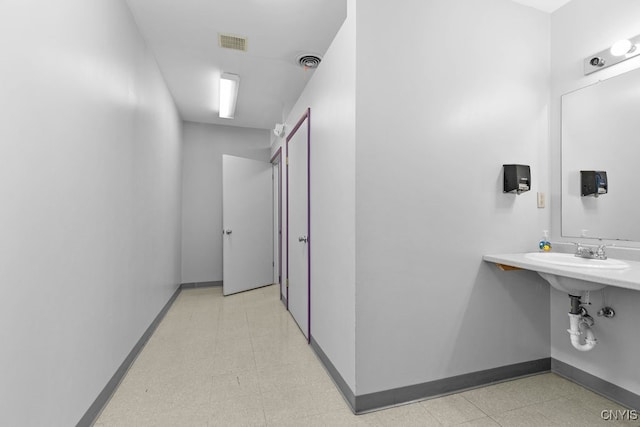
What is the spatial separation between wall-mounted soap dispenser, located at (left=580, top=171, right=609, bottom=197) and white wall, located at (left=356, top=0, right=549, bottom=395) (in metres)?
0.22

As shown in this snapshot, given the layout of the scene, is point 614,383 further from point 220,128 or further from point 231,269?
point 220,128

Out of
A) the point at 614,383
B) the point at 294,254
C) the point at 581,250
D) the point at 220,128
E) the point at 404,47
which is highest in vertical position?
the point at 220,128

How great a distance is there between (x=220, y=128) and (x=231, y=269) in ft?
7.83

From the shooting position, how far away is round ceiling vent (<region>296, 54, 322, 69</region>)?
9.59ft

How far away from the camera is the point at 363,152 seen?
5.73 feet

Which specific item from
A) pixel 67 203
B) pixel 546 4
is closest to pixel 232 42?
pixel 67 203

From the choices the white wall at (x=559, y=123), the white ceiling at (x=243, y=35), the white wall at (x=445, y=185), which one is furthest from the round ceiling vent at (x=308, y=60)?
the white wall at (x=559, y=123)

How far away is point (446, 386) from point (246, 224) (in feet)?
11.4

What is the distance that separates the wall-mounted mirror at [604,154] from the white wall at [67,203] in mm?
3026

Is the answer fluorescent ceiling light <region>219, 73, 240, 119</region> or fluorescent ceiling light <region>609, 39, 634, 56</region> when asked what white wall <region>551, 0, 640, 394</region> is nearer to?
fluorescent ceiling light <region>609, 39, 634, 56</region>

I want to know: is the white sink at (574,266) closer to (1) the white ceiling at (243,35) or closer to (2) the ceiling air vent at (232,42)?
(1) the white ceiling at (243,35)

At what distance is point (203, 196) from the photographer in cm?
491

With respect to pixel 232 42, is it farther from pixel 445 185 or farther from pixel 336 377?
pixel 336 377

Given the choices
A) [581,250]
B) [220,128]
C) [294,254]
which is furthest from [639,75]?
[220,128]
